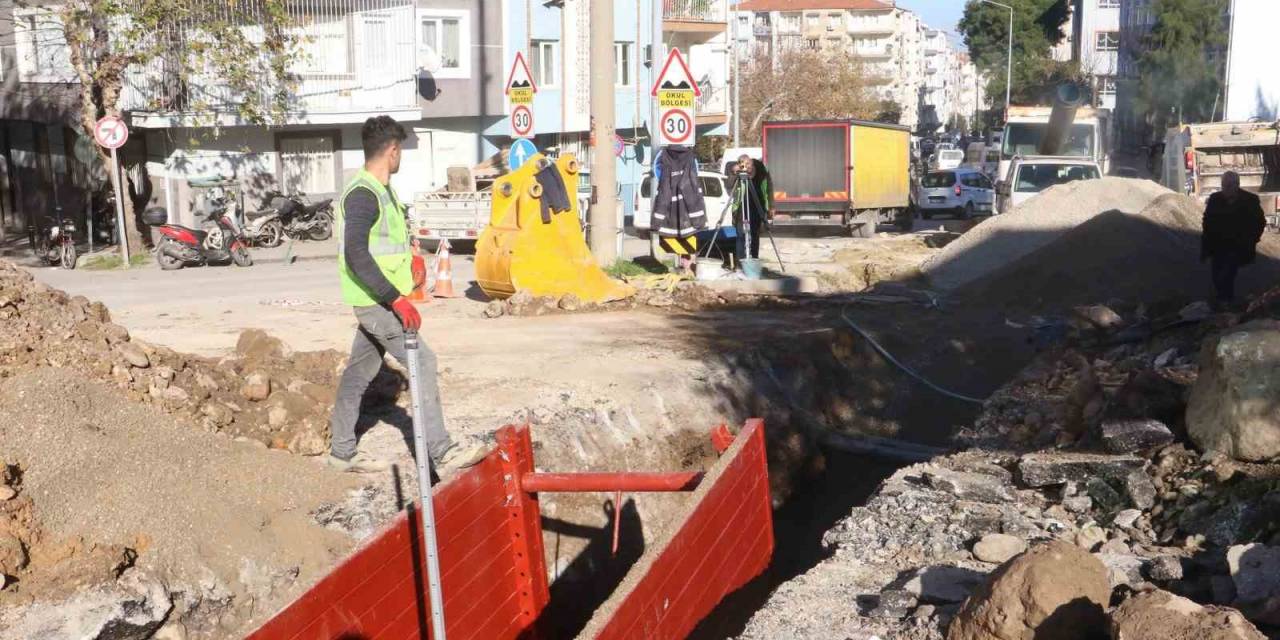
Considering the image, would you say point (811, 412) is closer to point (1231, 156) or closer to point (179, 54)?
point (179, 54)

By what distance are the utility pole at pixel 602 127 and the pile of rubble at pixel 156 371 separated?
8.94 m

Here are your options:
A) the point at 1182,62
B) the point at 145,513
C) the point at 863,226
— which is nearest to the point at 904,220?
the point at 863,226

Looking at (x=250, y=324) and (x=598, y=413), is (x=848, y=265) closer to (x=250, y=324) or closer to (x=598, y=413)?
(x=250, y=324)

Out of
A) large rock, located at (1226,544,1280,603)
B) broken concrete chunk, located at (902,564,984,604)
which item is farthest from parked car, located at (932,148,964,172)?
large rock, located at (1226,544,1280,603)

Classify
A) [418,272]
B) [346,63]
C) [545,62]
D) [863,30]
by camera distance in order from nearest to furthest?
1. [418,272]
2. [346,63]
3. [545,62]
4. [863,30]

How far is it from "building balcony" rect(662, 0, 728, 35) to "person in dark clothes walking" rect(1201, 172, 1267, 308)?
30.4 metres

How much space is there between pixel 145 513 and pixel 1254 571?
4.87m

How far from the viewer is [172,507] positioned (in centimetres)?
625

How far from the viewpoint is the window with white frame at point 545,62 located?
34.9 meters

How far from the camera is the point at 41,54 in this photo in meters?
25.2

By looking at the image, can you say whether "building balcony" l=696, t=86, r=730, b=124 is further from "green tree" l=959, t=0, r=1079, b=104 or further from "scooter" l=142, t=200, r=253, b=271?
"green tree" l=959, t=0, r=1079, b=104

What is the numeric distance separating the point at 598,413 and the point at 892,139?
22.8 metres

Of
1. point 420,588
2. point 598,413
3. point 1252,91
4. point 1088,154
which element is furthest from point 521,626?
point 1252,91

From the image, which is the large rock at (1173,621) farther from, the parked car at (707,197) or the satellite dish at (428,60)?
the satellite dish at (428,60)
